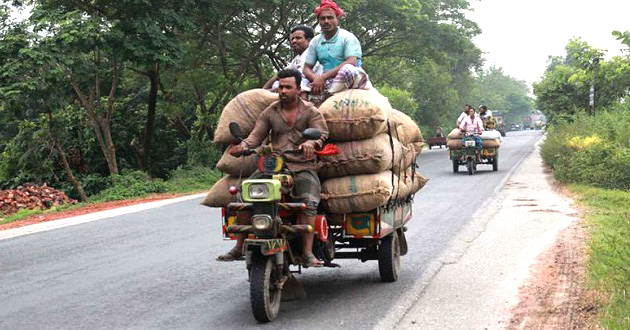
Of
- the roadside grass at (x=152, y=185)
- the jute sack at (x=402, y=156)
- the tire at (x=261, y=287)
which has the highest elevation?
the jute sack at (x=402, y=156)

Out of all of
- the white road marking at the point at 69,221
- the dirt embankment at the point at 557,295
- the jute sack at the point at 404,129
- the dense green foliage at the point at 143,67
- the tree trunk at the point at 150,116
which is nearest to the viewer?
the dirt embankment at the point at 557,295

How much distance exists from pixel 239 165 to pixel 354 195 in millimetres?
1158

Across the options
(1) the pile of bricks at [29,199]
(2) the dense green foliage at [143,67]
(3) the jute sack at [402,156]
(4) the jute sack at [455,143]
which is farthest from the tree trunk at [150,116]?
(3) the jute sack at [402,156]

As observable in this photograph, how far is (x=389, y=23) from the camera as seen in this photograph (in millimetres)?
33938

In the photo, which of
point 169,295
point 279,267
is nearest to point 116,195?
point 169,295

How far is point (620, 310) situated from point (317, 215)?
8.16 feet

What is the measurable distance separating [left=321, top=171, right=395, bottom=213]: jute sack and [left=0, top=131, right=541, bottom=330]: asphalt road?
85 centimetres

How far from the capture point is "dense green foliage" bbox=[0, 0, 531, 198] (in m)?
19.6

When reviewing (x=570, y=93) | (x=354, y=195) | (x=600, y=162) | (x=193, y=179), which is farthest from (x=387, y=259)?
(x=570, y=93)

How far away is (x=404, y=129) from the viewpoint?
819cm

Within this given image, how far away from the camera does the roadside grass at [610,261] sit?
557 centimetres

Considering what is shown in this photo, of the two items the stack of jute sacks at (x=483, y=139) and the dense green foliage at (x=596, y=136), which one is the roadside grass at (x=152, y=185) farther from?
the dense green foliage at (x=596, y=136)

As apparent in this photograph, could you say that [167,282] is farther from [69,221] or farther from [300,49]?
[69,221]

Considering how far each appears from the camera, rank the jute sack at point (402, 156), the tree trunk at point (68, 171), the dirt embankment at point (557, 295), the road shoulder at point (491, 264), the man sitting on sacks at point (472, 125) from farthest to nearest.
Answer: the tree trunk at point (68, 171), the man sitting on sacks at point (472, 125), the jute sack at point (402, 156), the road shoulder at point (491, 264), the dirt embankment at point (557, 295)
